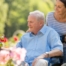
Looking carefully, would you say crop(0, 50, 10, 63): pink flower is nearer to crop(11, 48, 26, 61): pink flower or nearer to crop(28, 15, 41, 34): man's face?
crop(11, 48, 26, 61): pink flower

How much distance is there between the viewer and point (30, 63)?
252 centimetres

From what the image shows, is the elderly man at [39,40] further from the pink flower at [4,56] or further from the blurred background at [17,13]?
the blurred background at [17,13]

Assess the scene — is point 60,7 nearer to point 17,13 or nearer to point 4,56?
point 4,56

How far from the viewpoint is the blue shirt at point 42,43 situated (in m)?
2.50

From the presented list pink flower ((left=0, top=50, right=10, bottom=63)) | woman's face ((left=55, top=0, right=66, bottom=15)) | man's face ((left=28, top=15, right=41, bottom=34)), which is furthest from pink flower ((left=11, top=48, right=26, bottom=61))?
woman's face ((left=55, top=0, right=66, bottom=15))

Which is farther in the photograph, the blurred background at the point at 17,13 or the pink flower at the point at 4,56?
the blurred background at the point at 17,13

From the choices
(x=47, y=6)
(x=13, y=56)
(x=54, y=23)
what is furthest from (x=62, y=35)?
(x=47, y=6)

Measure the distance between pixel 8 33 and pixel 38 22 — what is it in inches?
392

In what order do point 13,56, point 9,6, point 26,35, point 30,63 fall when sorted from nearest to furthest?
point 13,56
point 30,63
point 26,35
point 9,6

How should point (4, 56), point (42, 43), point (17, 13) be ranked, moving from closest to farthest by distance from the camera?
point (4, 56), point (42, 43), point (17, 13)

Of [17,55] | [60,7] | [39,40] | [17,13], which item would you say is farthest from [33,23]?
[17,13]

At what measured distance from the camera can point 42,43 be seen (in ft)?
8.37

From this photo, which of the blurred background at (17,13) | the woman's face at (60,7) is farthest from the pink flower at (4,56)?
the blurred background at (17,13)

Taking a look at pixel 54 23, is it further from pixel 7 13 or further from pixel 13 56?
pixel 7 13
